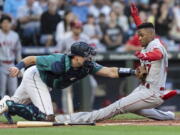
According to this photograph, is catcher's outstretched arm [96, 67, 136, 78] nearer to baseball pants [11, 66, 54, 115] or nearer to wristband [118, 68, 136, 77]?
wristband [118, 68, 136, 77]

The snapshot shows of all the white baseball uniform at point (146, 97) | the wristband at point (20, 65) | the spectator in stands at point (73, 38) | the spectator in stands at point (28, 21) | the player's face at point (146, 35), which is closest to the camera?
the wristband at point (20, 65)

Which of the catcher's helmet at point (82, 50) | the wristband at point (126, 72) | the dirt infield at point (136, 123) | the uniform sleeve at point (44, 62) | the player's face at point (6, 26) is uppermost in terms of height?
the player's face at point (6, 26)

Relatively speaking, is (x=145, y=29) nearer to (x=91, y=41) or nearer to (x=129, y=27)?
(x=91, y=41)

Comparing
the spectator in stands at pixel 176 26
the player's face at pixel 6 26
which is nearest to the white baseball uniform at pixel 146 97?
the player's face at pixel 6 26

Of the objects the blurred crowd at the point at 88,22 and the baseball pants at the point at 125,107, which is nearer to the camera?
the baseball pants at the point at 125,107

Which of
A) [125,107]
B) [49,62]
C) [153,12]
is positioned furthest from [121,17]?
[49,62]

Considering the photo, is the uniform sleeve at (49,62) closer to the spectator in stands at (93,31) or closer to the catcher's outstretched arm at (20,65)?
the catcher's outstretched arm at (20,65)
